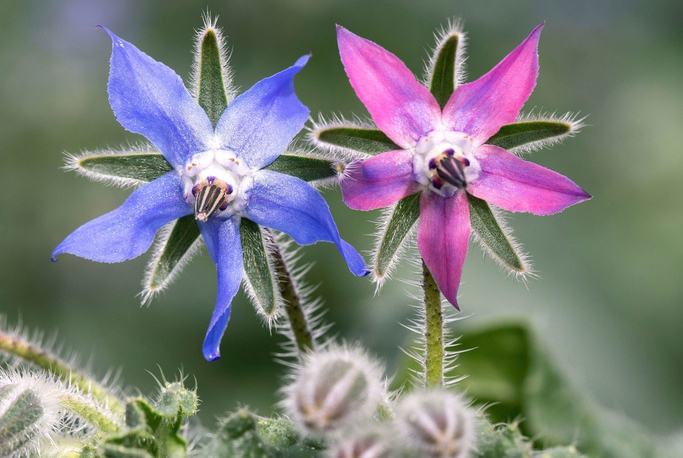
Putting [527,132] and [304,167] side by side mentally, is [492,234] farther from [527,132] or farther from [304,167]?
[304,167]

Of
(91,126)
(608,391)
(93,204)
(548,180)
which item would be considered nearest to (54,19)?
(91,126)

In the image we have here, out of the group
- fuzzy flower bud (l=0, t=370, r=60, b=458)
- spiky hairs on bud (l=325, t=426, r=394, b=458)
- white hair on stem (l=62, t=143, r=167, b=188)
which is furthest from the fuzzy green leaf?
spiky hairs on bud (l=325, t=426, r=394, b=458)

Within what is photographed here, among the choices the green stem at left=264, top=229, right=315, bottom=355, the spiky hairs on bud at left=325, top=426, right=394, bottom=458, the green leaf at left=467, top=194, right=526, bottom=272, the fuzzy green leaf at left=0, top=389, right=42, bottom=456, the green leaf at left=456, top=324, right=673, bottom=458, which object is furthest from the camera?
the green leaf at left=456, top=324, right=673, bottom=458

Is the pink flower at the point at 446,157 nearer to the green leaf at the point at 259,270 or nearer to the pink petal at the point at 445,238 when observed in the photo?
the pink petal at the point at 445,238

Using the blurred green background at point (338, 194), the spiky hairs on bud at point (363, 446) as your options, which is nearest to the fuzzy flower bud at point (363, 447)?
the spiky hairs on bud at point (363, 446)

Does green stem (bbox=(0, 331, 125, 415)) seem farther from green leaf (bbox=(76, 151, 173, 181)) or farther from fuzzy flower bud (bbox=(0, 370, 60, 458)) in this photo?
green leaf (bbox=(76, 151, 173, 181))

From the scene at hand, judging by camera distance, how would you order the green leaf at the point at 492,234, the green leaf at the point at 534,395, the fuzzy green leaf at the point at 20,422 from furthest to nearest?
the green leaf at the point at 534,395, the green leaf at the point at 492,234, the fuzzy green leaf at the point at 20,422

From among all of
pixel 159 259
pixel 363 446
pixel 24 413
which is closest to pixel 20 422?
pixel 24 413
